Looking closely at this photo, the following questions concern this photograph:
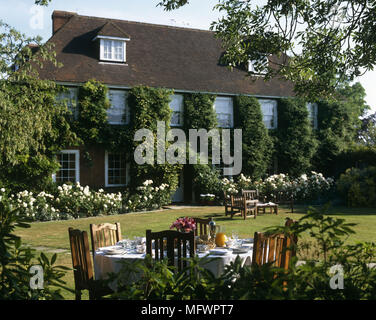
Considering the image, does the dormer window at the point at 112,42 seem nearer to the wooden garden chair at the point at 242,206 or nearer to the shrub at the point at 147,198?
the shrub at the point at 147,198

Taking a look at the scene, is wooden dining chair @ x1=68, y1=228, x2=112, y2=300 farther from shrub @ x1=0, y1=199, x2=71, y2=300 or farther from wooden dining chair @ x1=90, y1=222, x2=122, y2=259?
shrub @ x1=0, y1=199, x2=71, y2=300

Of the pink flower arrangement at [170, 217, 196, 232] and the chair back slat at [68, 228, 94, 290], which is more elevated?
the pink flower arrangement at [170, 217, 196, 232]

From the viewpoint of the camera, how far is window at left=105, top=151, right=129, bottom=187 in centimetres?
2122

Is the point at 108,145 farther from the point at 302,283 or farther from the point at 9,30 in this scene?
the point at 302,283

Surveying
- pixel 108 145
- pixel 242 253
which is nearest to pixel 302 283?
pixel 242 253

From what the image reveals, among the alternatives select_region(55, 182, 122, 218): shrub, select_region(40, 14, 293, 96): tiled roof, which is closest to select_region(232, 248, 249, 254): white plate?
select_region(55, 182, 122, 218): shrub

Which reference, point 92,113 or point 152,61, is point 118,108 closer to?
point 92,113

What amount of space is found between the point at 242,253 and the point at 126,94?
1642cm

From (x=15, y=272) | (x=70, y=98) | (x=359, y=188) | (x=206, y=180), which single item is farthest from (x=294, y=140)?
(x=15, y=272)

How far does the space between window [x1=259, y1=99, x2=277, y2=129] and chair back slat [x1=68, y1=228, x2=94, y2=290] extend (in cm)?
2029

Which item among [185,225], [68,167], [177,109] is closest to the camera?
[185,225]

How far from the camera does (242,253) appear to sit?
5973 mm

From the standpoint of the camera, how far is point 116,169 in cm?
2141

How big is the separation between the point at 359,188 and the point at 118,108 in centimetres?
1224
